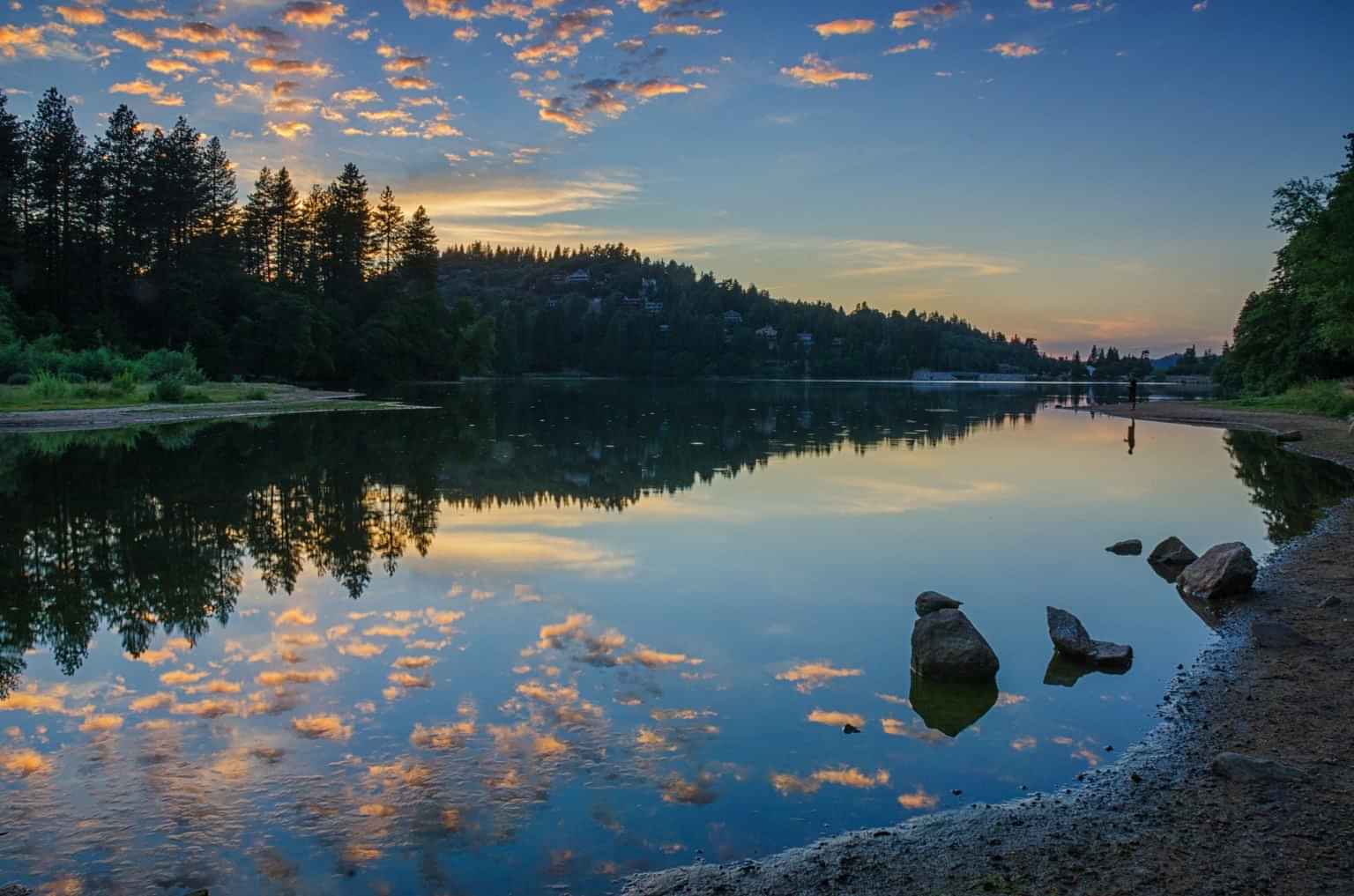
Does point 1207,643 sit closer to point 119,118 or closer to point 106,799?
point 106,799

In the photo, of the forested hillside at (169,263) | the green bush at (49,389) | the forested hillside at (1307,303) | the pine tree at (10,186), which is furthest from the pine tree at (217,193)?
the forested hillside at (1307,303)

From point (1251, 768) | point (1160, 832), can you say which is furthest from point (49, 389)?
point (1251, 768)

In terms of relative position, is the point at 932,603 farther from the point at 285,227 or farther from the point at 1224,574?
the point at 285,227

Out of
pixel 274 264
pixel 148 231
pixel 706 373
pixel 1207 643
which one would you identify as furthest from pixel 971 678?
pixel 706 373

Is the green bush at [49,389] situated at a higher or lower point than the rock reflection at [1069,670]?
higher

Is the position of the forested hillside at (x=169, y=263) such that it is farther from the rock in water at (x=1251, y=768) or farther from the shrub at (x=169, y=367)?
the rock in water at (x=1251, y=768)

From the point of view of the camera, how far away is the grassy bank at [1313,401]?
140ft

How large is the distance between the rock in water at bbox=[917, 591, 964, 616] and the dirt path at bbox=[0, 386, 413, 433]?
103 feet

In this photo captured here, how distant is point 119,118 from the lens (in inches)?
2864

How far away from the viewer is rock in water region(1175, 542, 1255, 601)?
10828 millimetres

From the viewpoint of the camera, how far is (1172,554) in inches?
513

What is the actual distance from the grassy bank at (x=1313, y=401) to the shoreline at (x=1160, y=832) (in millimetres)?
41285

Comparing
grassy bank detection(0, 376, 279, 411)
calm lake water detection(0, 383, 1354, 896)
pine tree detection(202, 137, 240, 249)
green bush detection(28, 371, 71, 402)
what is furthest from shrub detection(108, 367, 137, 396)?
pine tree detection(202, 137, 240, 249)

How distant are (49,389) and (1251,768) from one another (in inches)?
1826
